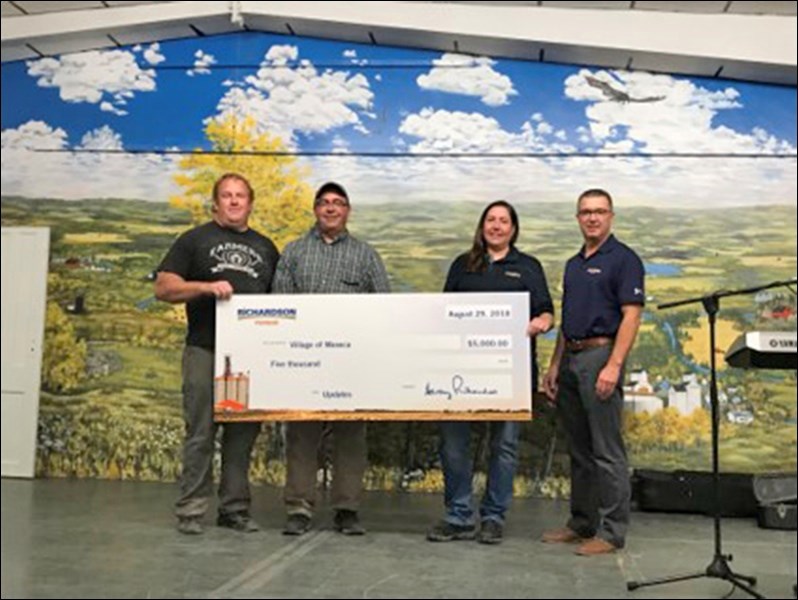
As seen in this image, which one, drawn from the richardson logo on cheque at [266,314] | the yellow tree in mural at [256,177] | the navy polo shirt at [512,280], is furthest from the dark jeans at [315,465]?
the yellow tree in mural at [256,177]

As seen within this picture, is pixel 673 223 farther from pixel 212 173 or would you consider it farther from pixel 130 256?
pixel 130 256

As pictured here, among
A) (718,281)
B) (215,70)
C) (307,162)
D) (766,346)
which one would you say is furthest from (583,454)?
(215,70)

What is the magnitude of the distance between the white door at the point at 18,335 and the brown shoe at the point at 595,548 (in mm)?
2978

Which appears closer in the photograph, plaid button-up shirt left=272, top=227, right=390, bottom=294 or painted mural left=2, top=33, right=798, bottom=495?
plaid button-up shirt left=272, top=227, right=390, bottom=294

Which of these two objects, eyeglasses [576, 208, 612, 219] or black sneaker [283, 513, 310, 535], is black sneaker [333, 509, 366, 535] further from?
eyeglasses [576, 208, 612, 219]

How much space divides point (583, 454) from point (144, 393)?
2509mm

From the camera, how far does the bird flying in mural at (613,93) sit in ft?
14.7

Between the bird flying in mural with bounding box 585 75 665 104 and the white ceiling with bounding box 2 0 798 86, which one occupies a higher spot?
the white ceiling with bounding box 2 0 798 86

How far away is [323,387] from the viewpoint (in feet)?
9.80

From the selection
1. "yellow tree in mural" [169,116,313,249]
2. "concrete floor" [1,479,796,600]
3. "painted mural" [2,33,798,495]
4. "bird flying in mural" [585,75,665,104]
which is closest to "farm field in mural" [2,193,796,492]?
"painted mural" [2,33,798,495]

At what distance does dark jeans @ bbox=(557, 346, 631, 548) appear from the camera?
2.91 meters

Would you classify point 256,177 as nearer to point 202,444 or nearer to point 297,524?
point 202,444

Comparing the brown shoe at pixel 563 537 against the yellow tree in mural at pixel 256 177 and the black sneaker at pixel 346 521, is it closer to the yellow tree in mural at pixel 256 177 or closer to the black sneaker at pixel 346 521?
the black sneaker at pixel 346 521

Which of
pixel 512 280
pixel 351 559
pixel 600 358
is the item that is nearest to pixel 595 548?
pixel 600 358
